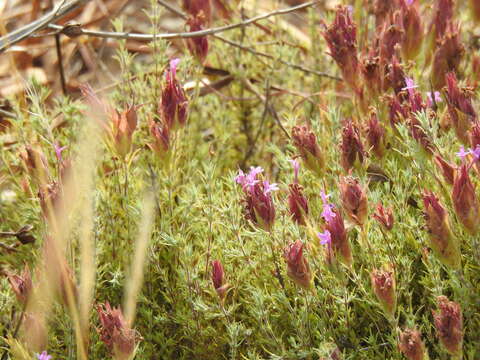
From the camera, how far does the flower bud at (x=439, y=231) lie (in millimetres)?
926

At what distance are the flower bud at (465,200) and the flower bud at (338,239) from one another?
0.48 ft

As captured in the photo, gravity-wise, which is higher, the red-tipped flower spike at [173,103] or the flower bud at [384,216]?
the red-tipped flower spike at [173,103]

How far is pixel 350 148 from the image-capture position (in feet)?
3.49

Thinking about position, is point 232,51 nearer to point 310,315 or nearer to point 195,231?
point 195,231

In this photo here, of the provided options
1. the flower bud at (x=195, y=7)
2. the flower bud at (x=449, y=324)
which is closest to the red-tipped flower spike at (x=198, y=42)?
the flower bud at (x=195, y=7)

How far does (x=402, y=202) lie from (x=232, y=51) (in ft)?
2.75

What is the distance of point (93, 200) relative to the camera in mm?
1080

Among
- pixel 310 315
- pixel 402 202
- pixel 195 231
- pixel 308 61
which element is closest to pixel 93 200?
pixel 195 231

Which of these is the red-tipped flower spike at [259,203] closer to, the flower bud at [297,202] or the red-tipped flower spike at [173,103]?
the flower bud at [297,202]

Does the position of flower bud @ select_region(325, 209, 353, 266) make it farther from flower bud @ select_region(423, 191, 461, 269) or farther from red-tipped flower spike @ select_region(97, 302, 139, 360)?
red-tipped flower spike @ select_region(97, 302, 139, 360)

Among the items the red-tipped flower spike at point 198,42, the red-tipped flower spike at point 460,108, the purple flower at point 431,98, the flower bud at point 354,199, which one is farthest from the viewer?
the red-tipped flower spike at point 198,42

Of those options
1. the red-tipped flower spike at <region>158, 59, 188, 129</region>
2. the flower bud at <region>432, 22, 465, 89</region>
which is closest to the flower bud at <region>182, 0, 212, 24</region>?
the red-tipped flower spike at <region>158, 59, 188, 129</region>

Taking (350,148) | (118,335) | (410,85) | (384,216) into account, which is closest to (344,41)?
(410,85)

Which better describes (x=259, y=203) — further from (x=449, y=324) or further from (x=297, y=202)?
(x=449, y=324)
